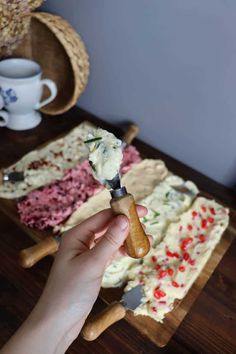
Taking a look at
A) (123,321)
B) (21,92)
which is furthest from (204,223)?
(21,92)

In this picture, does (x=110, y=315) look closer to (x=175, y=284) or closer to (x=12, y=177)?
(x=175, y=284)

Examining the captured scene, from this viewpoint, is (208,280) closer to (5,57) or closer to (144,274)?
(144,274)

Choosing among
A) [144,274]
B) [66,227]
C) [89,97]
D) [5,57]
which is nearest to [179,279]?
[144,274]

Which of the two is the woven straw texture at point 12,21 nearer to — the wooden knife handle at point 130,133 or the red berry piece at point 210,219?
the wooden knife handle at point 130,133

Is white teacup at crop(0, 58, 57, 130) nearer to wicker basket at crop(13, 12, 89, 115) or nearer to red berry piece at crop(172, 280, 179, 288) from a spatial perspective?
wicker basket at crop(13, 12, 89, 115)

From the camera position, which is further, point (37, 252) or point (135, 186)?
point (135, 186)

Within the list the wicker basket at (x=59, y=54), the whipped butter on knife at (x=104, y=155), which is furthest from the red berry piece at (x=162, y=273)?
the wicker basket at (x=59, y=54)
